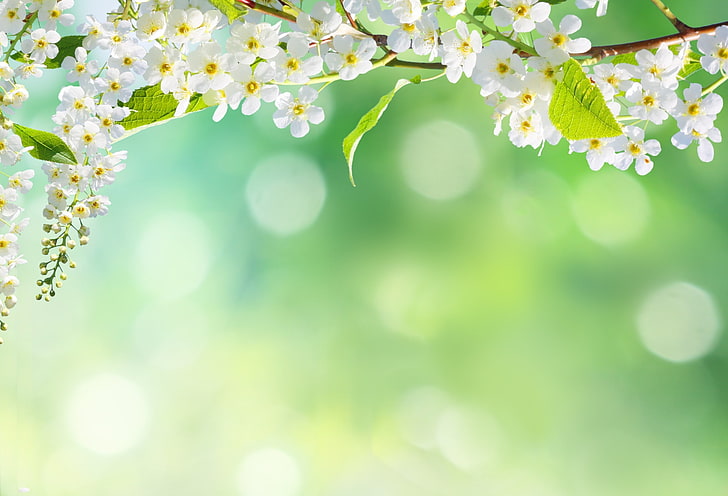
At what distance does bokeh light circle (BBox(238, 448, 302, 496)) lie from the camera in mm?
1729

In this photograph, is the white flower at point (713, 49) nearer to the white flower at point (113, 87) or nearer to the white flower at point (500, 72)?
the white flower at point (500, 72)

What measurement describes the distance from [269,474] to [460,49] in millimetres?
1578

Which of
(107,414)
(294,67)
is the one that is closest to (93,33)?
(294,67)

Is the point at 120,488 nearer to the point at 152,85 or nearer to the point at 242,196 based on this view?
the point at 242,196

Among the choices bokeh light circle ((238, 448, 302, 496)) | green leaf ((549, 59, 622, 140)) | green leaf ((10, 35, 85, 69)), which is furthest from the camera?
bokeh light circle ((238, 448, 302, 496))

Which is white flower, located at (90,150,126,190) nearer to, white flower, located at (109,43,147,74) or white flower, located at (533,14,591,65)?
white flower, located at (109,43,147,74)

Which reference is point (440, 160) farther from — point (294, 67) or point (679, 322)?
point (294, 67)

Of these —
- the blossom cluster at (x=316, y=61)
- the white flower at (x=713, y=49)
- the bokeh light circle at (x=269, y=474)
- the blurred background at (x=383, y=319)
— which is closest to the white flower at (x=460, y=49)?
the blossom cluster at (x=316, y=61)

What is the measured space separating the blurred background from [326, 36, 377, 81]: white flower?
4.65ft

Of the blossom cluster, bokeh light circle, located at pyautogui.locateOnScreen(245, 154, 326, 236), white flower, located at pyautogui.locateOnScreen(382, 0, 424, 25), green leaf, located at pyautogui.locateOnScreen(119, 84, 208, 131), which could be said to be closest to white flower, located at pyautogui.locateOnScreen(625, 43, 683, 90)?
the blossom cluster

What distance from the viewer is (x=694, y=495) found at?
1561 millimetres

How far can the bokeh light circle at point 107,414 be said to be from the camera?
1.79 m

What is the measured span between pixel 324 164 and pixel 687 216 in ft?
2.79

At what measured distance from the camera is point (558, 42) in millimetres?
307
